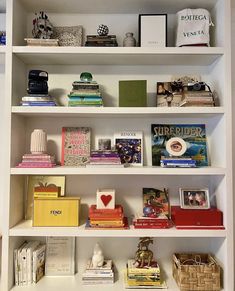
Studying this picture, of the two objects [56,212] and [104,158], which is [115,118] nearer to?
[104,158]

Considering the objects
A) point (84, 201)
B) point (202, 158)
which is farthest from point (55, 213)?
point (202, 158)

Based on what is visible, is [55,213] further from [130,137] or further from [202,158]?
[202,158]

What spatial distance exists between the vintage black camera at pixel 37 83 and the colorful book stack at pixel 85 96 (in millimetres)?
173

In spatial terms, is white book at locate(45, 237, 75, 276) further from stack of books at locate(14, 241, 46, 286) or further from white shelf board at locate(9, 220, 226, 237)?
white shelf board at locate(9, 220, 226, 237)

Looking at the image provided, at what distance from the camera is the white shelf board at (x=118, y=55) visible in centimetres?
154

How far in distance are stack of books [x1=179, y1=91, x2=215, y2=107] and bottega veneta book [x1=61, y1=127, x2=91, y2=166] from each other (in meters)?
0.63

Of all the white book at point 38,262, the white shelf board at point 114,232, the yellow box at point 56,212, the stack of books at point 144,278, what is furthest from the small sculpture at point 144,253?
the white book at point 38,262

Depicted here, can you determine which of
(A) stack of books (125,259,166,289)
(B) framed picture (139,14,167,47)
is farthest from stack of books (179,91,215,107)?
(A) stack of books (125,259,166,289)

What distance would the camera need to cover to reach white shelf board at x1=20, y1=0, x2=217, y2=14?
1.67 m

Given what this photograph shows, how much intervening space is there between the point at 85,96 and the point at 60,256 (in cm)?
96

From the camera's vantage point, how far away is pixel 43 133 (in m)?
1.65

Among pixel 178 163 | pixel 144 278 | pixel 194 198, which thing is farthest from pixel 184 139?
pixel 144 278

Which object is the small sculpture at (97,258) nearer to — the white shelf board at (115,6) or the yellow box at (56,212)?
the yellow box at (56,212)

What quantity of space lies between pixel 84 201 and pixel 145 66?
94 centimetres
